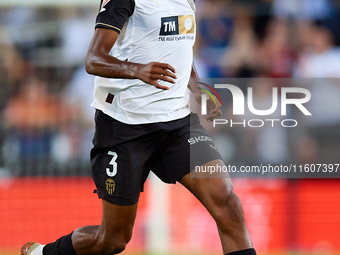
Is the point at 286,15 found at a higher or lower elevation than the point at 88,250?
higher

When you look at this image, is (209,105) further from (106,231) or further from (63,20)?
(63,20)

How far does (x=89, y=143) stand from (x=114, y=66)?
2.04 metres

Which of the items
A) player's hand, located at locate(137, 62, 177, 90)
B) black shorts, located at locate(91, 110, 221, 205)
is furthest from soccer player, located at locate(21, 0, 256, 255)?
player's hand, located at locate(137, 62, 177, 90)

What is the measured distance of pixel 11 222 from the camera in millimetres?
4098

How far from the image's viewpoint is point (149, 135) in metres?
2.58

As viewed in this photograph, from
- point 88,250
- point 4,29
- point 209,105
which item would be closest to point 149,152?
point 209,105

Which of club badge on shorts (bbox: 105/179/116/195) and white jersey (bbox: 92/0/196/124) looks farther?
club badge on shorts (bbox: 105/179/116/195)

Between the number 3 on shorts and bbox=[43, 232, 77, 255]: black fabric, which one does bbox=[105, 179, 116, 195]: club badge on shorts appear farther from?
bbox=[43, 232, 77, 255]: black fabric

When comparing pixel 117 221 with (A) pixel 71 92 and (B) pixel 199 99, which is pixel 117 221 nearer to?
(B) pixel 199 99

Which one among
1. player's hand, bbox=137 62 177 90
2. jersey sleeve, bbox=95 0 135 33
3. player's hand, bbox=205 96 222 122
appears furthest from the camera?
player's hand, bbox=205 96 222 122

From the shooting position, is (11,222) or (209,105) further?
(11,222)

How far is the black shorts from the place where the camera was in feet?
8.39

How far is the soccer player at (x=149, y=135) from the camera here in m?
2.45

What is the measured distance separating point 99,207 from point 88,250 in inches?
54.9
